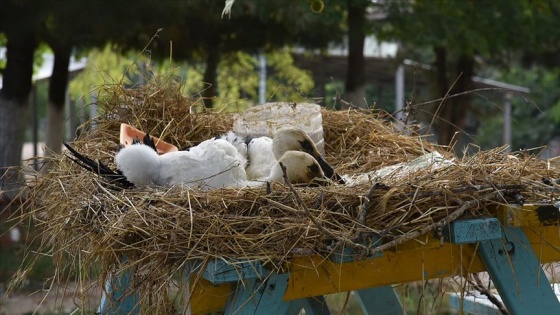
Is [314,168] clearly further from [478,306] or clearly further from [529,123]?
[529,123]

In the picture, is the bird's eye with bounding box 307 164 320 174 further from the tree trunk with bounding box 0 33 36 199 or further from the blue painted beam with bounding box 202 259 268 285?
the tree trunk with bounding box 0 33 36 199

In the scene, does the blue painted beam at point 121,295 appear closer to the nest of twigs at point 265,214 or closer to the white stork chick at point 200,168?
the nest of twigs at point 265,214

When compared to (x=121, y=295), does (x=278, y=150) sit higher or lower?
higher

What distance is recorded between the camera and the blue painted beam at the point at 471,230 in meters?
2.27

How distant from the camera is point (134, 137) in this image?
10.8ft

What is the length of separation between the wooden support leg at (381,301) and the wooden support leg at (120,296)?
103 centimetres

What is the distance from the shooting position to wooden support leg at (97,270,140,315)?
2.35 meters

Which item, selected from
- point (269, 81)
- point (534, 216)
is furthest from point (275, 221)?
point (269, 81)

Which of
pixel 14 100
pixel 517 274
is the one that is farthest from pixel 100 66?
pixel 517 274

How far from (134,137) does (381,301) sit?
46.9 inches

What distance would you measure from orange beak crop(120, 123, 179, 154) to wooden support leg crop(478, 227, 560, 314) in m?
1.38

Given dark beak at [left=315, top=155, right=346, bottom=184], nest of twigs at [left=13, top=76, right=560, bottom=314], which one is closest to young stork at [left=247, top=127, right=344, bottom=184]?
dark beak at [left=315, top=155, right=346, bottom=184]

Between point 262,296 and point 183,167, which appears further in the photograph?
point 183,167

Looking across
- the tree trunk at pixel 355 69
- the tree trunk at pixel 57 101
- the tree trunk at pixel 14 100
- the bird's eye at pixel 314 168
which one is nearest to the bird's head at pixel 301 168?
the bird's eye at pixel 314 168
